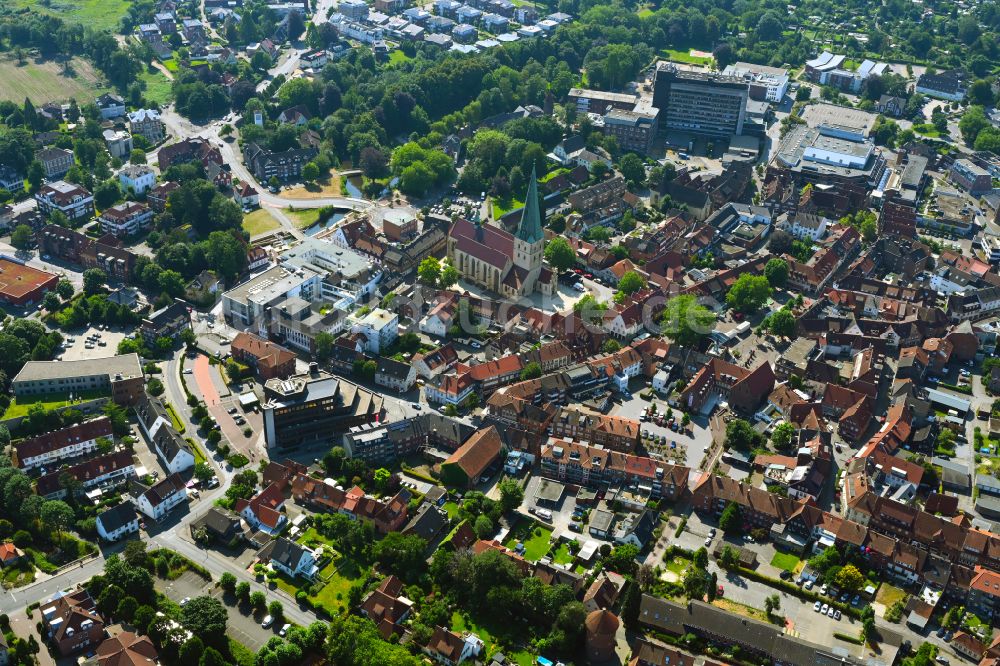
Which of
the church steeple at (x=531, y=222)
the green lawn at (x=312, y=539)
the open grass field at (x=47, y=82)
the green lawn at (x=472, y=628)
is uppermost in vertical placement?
the church steeple at (x=531, y=222)

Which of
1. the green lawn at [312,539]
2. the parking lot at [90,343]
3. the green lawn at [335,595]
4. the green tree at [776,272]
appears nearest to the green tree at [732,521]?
the green lawn at [335,595]

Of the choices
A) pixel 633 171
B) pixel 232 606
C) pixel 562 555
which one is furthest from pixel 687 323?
pixel 232 606

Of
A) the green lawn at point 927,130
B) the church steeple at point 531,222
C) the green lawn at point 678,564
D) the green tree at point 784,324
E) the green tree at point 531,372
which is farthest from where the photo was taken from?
the green lawn at point 927,130

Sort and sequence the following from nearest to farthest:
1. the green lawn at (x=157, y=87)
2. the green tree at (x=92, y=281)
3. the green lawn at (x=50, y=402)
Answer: the green lawn at (x=50, y=402)
the green tree at (x=92, y=281)
the green lawn at (x=157, y=87)

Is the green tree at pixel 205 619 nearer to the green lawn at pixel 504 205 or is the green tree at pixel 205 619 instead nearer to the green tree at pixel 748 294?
the green tree at pixel 748 294

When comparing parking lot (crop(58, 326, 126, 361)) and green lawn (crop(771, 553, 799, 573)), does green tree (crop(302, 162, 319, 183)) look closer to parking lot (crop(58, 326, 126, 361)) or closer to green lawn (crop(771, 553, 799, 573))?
parking lot (crop(58, 326, 126, 361))

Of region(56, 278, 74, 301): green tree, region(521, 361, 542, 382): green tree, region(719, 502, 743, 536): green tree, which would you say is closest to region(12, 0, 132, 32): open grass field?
region(56, 278, 74, 301): green tree

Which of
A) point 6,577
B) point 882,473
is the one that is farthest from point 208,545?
point 882,473
